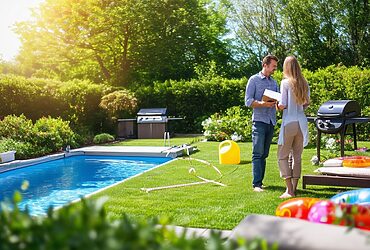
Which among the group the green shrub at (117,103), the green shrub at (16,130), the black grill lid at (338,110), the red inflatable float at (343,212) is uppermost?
the green shrub at (117,103)

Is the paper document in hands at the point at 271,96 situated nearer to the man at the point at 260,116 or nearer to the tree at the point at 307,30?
the man at the point at 260,116

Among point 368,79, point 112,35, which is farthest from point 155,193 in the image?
point 112,35

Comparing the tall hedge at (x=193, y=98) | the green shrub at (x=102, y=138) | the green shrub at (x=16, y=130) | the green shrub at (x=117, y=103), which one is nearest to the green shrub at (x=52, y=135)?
the green shrub at (x=16, y=130)

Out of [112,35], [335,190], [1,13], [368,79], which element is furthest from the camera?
[1,13]

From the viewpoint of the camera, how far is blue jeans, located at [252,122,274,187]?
5.81 metres

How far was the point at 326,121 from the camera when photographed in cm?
755

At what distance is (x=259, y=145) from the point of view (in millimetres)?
5797

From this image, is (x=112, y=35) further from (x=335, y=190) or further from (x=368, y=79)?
(x=335, y=190)

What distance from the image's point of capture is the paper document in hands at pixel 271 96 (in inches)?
209

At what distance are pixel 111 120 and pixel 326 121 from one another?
31.2 ft

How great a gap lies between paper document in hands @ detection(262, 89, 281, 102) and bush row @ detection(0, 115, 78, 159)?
6613mm

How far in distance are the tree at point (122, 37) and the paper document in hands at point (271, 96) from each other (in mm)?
17012

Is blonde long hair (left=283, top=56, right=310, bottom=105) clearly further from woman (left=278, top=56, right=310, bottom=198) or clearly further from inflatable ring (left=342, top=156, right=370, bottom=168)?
inflatable ring (left=342, top=156, right=370, bottom=168)

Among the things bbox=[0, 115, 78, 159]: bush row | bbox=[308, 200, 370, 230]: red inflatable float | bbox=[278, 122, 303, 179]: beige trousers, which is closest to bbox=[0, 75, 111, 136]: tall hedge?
bbox=[0, 115, 78, 159]: bush row
